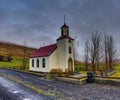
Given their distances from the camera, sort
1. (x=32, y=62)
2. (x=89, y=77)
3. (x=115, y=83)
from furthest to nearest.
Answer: (x=32, y=62) → (x=89, y=77) → (x=115, y=83)

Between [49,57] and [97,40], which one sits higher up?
[97,40]

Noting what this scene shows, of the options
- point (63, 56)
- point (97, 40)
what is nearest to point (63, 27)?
point (63, 56)

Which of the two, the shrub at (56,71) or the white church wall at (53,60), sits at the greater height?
the white church wall at (53,60)

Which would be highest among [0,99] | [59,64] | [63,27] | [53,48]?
[63,27]

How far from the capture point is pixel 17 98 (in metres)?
12.4

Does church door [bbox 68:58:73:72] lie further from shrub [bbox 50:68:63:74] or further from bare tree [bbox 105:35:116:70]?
bare tree [bbox 105:35:116:70]

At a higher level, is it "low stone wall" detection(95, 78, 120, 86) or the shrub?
the shrub

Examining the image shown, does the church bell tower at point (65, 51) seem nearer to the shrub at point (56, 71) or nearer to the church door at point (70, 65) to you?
the church door at point (70, 65)

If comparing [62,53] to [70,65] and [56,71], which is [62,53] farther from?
[56,71]

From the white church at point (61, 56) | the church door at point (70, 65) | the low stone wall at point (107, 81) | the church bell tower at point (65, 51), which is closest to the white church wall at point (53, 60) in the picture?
the white church at point (61, 56)

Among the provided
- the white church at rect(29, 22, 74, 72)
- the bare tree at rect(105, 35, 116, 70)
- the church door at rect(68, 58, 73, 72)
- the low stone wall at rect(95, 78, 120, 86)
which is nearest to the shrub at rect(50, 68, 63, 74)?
the white church at rect(29, 22, 74, 72)

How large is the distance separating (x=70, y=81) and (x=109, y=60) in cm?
2897

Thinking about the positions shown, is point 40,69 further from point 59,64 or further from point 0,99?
point 0,99

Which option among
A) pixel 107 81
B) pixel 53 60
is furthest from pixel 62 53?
pixel 107 81
